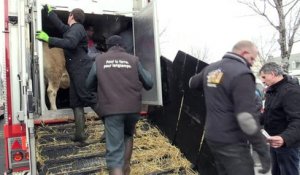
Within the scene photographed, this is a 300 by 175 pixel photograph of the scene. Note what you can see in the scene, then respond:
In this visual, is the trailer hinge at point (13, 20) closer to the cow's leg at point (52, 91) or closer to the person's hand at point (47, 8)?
the person's hand at point (47, 8)

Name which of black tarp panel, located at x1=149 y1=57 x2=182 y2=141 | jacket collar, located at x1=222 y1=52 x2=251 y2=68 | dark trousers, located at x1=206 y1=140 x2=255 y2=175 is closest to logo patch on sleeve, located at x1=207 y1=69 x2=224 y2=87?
jacket collar, located at x1=222 y1=52 x2=251 y2=68

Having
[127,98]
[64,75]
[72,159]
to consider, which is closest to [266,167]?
[127,98]

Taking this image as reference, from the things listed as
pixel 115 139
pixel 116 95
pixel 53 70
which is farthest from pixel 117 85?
pixel 53 70

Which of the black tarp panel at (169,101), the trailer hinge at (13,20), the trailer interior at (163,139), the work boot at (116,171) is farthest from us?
the black tarp panel at (169,101)

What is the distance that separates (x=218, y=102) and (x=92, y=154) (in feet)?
6.80

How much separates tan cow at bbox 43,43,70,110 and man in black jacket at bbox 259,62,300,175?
8.97 feet

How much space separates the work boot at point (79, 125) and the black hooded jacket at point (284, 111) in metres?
2.24

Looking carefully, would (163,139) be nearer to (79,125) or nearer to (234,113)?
(79,125)

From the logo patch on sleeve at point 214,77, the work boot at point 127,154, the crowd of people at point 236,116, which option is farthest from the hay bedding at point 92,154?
the logo patch on sleeve at point 214,77

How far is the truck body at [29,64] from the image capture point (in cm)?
457

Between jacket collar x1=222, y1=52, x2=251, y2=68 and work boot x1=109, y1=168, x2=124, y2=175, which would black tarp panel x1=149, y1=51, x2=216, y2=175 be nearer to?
work boot x1=109, y1=168, x2=124, y2=175

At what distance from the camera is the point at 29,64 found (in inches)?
A: 190

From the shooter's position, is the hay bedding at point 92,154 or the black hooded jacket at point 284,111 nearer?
the black hooded jacket at point 284,111

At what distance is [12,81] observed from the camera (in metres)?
4.95
